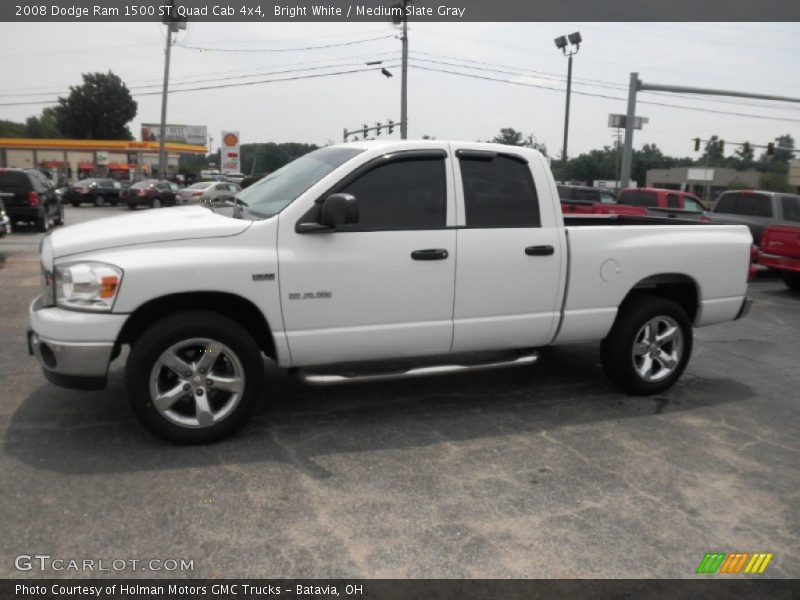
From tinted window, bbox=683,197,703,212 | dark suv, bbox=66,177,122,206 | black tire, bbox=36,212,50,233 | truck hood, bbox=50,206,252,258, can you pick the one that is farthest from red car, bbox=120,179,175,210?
truck hood, bbox=50,206,252,258

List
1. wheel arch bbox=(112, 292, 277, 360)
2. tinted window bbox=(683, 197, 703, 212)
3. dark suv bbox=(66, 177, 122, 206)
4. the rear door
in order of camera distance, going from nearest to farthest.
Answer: wheel arch bbox=(112, 292, 277, 360), the rear door, tinted window bbox=(683, 197, 703, 212), dark suv bbox=(66, 177, 122, 206)

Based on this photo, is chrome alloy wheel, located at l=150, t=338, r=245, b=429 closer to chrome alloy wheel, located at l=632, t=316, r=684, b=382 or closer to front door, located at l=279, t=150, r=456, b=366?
front door, located at l=279, t=150, r=456, b=366

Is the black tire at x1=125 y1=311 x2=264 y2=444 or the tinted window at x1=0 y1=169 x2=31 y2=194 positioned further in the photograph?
the tinted window at x1=0 y1=169 x2=31 y2=194

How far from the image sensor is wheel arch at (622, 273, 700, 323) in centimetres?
548

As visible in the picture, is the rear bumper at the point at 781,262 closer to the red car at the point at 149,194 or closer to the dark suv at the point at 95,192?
the red car at the point at 149,194

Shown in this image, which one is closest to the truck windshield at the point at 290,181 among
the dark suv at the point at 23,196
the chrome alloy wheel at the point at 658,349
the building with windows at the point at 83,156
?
the chrome alloy wheel at the point at 658,349

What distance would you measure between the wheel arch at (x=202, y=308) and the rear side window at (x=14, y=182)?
52.1ft

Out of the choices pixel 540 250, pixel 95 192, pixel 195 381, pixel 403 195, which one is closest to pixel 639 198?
pixel 540 250

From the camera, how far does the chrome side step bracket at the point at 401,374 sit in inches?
171

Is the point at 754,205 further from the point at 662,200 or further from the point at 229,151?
the point at 229,151

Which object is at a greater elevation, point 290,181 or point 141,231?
point 290,181

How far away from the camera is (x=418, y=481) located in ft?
12.7

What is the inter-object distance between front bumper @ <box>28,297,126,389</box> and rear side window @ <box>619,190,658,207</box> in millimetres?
15232

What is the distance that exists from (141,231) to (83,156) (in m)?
83.6
